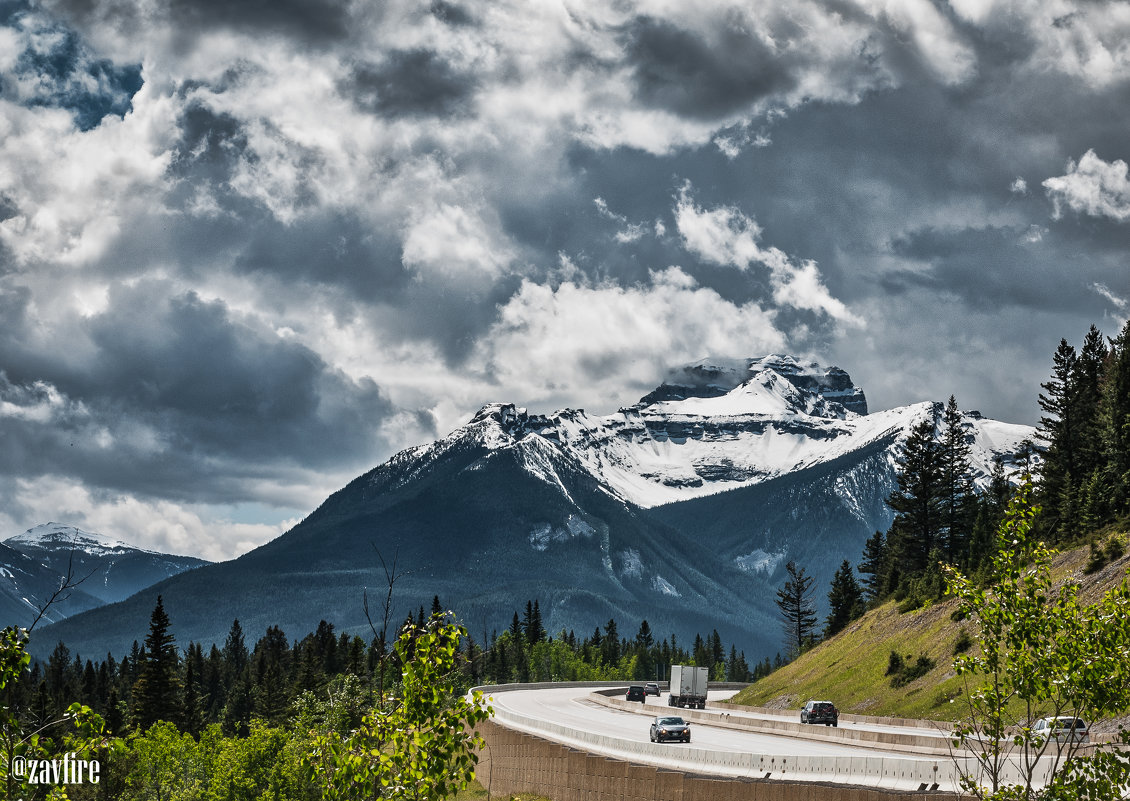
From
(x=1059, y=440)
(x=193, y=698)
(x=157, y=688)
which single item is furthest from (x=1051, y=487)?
(x=193, y=698)

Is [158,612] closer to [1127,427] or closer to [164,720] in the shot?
[164,720]

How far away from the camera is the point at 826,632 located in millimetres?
129125

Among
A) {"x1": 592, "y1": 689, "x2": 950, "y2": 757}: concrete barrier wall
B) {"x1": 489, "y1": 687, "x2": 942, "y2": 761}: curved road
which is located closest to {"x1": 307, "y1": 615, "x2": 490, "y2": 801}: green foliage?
{"x1": 489, "y1": 687, "x2": 942, "y2": 761}: curved road

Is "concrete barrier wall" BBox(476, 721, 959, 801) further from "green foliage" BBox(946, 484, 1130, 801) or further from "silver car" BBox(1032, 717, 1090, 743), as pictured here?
"green foliage" BBox(946, 484, 1130, 801)

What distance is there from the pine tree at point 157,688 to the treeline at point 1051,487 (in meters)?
71.4

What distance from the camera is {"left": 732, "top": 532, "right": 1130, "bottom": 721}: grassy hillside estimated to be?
2709 inches

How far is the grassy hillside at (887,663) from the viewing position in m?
68.8

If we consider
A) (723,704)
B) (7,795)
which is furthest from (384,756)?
(723,704)

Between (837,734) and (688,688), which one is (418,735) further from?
(688,688)

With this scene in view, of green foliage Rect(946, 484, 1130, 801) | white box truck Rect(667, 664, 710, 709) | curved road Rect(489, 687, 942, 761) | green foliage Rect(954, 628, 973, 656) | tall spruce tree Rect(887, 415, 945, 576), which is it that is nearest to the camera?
green foliage Rect(946, 484, 1130, 801)

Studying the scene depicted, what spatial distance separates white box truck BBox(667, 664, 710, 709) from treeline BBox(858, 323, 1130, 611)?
64.0 feet

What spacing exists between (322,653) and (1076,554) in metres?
120

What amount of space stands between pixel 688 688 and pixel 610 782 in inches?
2769

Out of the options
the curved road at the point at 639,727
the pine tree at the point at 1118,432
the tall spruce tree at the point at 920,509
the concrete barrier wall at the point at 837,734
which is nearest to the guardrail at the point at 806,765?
the curved road at the point at 639,727
